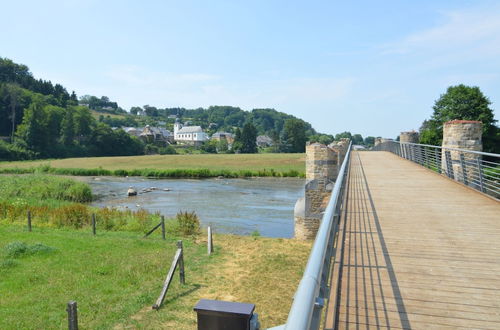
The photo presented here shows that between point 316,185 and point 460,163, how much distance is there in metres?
5.34

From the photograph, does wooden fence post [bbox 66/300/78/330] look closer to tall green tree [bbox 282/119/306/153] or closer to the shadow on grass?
the shadow on grass

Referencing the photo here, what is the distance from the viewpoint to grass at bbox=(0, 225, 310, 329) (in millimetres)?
9023

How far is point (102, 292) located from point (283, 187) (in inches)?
1246

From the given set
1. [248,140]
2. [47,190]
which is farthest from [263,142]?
[47,190]

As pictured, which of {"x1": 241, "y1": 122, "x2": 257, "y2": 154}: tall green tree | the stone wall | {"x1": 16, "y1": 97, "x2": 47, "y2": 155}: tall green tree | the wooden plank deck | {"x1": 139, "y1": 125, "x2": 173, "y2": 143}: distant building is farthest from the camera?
{"x1": 139, "y1": 125, "x2": 173, "y2": 143}: distant building

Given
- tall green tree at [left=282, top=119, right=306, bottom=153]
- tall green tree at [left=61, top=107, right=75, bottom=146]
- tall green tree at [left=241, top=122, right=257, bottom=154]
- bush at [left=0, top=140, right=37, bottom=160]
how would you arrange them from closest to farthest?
bush at [left=0, top=140, right=37, bottom=160] < tall green tree at [left=61, top=107, right=75, bottom=146] < tall green tree at [left=241, top=122, right=257, bottom=154] < tall green tree at [left=282, top=119, right=306, bottom=153]

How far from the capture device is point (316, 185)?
611 inches

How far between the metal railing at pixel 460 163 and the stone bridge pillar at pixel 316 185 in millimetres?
4017

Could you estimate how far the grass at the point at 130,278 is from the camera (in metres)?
9.02

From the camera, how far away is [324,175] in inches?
608

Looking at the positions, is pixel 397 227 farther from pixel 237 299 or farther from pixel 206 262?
pixel 206 262

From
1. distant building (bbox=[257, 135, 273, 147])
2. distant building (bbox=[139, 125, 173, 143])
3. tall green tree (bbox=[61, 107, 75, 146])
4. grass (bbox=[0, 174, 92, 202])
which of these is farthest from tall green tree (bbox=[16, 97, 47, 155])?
distant building (bbox=[257, 135, 273, 147])

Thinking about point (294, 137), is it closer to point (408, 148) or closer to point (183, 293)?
point (408, 148)

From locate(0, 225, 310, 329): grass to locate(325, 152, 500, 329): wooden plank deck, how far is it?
13.6 ft
